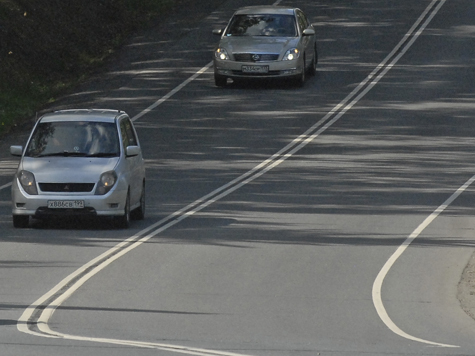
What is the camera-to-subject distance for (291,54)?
31.2 metres

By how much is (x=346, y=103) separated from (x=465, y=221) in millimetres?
12165

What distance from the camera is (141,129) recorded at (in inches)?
1058

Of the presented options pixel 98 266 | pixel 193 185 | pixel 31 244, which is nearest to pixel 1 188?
pixel 193 185

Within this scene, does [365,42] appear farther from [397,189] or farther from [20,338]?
[20,338]

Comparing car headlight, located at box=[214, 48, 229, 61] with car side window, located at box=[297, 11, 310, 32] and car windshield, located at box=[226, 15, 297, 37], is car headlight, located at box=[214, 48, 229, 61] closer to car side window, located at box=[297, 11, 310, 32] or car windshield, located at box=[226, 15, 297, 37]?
car windshield, located at box=[226, 15, 297, 37]

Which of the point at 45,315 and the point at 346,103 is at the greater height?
the point at 45,315

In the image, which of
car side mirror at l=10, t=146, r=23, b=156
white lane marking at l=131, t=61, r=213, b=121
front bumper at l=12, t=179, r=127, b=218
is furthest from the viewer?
white lane marking at l=131, t=61, r=213, b=121

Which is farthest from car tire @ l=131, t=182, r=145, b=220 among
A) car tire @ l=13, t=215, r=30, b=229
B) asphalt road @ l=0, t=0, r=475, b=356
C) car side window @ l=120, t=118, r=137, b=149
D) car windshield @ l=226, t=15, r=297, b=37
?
car windshield @ l=226, t=15, r=297, b=37

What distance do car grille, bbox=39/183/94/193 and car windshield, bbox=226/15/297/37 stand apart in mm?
16365

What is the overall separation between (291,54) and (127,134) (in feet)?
46.3

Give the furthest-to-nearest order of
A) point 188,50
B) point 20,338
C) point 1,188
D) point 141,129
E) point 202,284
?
point 188,50 < point 141,129 < point 1,188 < point 202,284 < point 20,338

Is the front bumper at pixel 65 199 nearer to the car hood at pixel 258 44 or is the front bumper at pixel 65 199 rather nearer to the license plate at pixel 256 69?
the license plate at pixel 256 69

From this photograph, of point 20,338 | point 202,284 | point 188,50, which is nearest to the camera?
point 20,338

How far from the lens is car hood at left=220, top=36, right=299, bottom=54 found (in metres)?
31.2
